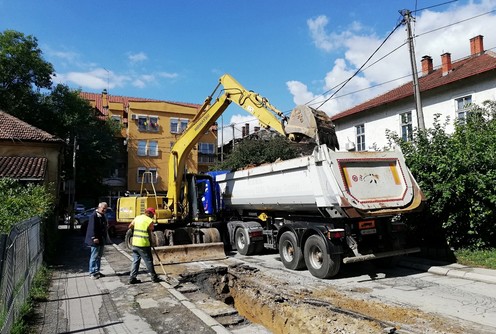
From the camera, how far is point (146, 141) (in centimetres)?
4625

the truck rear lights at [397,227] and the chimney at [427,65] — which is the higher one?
the chimney at [427,65]

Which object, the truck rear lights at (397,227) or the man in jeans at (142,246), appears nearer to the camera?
the man in jeans at (142,246)

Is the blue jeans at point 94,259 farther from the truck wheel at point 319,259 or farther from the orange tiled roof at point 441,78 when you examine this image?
the orange tiled roof at point 441,78

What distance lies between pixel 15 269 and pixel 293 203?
6324 millimetres

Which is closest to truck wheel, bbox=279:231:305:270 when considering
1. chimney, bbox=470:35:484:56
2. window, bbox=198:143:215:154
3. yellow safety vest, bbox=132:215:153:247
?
yellow safety vest, bbox=132:215:153:247

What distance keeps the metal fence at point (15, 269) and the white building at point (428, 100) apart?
14.6 meters

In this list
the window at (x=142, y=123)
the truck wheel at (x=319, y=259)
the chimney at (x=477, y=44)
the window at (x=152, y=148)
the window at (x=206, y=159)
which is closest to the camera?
the truck wheel at (x=319, y=259)

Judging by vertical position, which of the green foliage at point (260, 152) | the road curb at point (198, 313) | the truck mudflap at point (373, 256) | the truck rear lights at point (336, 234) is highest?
the green foliage at point (260, 152)

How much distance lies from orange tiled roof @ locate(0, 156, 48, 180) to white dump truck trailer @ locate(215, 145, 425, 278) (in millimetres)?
10532

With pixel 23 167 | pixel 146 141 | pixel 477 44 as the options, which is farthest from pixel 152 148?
pixel 477 44

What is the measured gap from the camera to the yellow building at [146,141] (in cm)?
4541

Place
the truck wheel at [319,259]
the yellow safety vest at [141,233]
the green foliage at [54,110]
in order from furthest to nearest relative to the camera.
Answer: the green foliage at [54,110]
the truck wheel at [319,259]
the yellow safety vest at [141,233]

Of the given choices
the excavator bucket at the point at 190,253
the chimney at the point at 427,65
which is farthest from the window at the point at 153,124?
the excavator bucket at the point at 190,253

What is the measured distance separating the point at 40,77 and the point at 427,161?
2863cm
